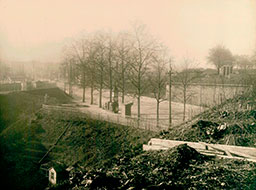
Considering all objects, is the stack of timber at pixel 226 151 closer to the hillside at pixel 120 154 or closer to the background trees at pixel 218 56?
the hillside at pixel 120 154

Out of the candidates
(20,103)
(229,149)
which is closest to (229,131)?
(229,149)

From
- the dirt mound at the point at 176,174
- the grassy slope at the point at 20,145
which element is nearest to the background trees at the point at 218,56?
the grassy slope at the point at 20,145


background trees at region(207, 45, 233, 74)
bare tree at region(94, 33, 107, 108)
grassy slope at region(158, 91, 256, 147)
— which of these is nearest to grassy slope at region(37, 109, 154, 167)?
grassy slope at region(158, 91, 256, 147)

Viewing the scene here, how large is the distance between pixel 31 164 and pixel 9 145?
4.93 m

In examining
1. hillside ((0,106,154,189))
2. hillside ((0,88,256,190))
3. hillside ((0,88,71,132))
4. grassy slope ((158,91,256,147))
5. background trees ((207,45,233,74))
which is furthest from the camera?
background trees ((207,45,233,74))

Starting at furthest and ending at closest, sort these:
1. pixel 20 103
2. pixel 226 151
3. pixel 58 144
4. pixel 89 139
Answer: pixel 20 103 < pixel 58 144 < pixel 89 139 < pixel 226 151

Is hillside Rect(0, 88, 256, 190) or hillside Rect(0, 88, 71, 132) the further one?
hillside Rect(0, 88, 71, 132)

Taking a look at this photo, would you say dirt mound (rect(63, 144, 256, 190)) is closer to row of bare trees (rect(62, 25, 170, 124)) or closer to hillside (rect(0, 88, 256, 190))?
hillside (rect(0, 88, 256, 190))

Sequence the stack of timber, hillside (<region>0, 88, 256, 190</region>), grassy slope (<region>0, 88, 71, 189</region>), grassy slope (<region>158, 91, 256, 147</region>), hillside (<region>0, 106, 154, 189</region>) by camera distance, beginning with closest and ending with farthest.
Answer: hillside (<region>0, 88, 256, 190</region>)
the stack of timber
grassy slope (<region>158, 91, 256, 147</region>)
hillside (<region>0, 106, 154, 189</region>)
grassy slope (<region>0, 88, 71, 189</region>)

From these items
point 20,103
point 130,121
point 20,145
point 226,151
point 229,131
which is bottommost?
point 20,145

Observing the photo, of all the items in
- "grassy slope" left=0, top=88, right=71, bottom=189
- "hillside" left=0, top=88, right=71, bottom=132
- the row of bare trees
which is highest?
the row of bare trees

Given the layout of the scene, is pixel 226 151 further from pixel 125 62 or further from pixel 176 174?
pixel 125 62

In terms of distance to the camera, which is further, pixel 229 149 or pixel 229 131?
pixel 229 131

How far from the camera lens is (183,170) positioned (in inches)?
304
